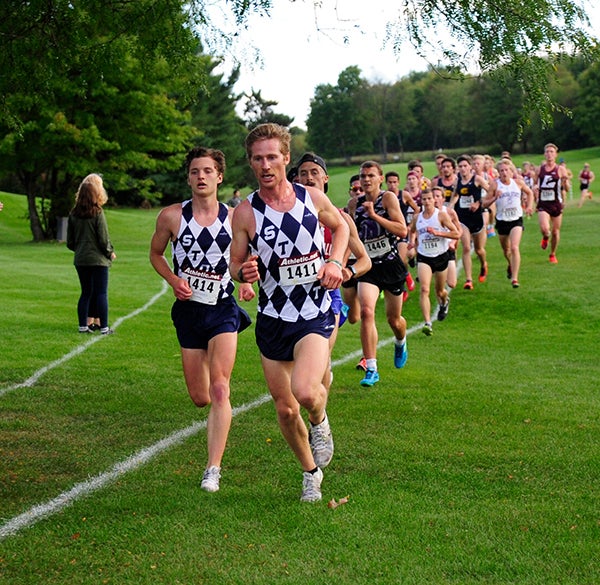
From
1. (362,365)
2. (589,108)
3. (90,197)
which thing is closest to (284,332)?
(362,365)

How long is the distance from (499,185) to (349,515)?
1356cm

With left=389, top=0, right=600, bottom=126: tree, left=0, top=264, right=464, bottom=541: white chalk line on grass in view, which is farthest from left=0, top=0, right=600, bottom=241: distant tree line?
left=0, top=264, right=464, bottom=541: white chalk line on grass

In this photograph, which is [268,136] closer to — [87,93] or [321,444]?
[321,444]

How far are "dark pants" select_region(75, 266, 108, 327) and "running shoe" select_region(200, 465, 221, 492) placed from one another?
764cm

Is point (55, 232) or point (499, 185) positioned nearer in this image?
point (499, 185)

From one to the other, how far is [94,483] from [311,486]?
1528mm

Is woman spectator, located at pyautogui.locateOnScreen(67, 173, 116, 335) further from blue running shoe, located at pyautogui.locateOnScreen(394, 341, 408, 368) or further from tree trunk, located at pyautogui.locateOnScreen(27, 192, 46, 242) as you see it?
tree trunk, located at pyautogui.locateOnScreen(27, 192, 46, 242)

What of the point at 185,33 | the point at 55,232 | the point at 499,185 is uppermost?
the point at 185,33

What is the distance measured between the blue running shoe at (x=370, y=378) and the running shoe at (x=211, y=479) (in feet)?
12.5

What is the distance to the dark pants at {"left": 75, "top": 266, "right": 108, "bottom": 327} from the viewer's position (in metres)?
13.4

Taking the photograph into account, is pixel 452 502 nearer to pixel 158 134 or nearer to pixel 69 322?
pixel 69 322

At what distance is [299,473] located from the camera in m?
6.49

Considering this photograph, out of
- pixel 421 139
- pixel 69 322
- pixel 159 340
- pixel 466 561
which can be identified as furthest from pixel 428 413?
pixel 421 139

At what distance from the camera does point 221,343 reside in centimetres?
670
